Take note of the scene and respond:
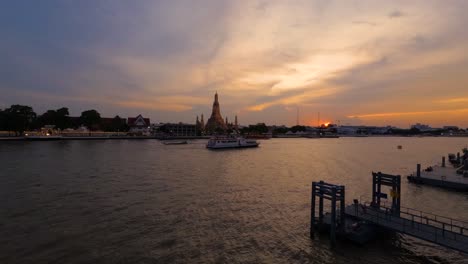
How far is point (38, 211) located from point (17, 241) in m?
6.34

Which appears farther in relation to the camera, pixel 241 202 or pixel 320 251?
pixel 241 202

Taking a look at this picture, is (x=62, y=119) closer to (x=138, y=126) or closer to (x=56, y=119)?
(x=56, y=119)

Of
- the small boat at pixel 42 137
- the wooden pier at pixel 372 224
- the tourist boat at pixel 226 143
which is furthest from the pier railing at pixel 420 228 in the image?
the small boat at pixel 42 137

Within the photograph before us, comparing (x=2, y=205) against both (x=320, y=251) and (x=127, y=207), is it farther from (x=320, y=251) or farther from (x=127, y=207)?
(x=320, y=251)

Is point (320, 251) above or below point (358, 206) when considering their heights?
below

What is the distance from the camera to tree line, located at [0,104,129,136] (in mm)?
129000

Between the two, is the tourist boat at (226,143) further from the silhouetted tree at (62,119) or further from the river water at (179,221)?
the silhouetted tree at (62,119)

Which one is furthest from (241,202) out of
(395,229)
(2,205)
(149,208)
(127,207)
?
(2,205)

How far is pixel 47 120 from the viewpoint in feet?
487

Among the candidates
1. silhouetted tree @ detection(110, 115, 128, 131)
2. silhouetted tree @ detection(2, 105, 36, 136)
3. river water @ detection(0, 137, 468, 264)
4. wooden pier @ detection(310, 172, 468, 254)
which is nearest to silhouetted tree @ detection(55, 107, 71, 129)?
silhouetted tree @ detection(2, 105, 36, 136)

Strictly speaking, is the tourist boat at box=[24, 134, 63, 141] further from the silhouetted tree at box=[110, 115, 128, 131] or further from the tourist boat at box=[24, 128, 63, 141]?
the silhouetted tree at box=[110, 115, 128, 131]

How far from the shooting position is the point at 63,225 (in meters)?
20.0

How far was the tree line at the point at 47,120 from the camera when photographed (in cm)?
12900

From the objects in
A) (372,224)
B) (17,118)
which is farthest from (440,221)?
(17,118)
